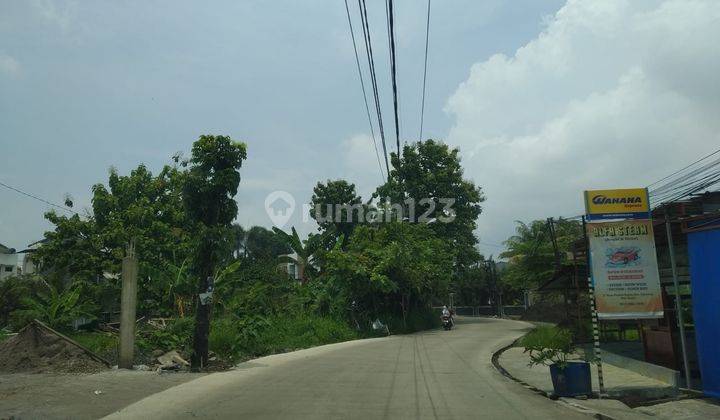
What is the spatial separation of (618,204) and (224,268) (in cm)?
1717

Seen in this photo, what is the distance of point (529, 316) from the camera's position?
167 feet

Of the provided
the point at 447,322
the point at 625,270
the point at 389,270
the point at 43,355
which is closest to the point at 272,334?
the point at 43,355

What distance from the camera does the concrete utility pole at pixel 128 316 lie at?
14508mm

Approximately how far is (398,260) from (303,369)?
713 inches

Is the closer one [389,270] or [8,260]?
[389,270]

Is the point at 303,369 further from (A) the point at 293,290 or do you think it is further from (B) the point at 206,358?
(A) the point at 293,290

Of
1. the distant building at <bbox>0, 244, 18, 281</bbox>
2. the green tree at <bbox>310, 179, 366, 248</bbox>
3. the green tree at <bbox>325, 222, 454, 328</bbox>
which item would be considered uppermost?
the green tree at <bbox>310, 179, 366, 248</bbox>

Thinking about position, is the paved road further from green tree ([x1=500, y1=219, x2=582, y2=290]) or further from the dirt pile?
green tree ([x1=500, y1=219, x2=582, y2=290])

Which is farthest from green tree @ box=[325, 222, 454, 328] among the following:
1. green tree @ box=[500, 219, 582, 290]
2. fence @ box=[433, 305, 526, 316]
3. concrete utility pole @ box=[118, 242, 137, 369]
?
fence @ box=[433, 305, 526, 316]

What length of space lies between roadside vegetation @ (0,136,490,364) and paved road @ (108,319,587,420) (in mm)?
3133

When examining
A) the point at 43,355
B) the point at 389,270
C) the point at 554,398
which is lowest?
the point at 554,398

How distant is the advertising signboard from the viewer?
10.5 m

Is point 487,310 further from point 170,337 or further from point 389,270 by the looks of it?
point 170,337

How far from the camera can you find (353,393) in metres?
10.8
